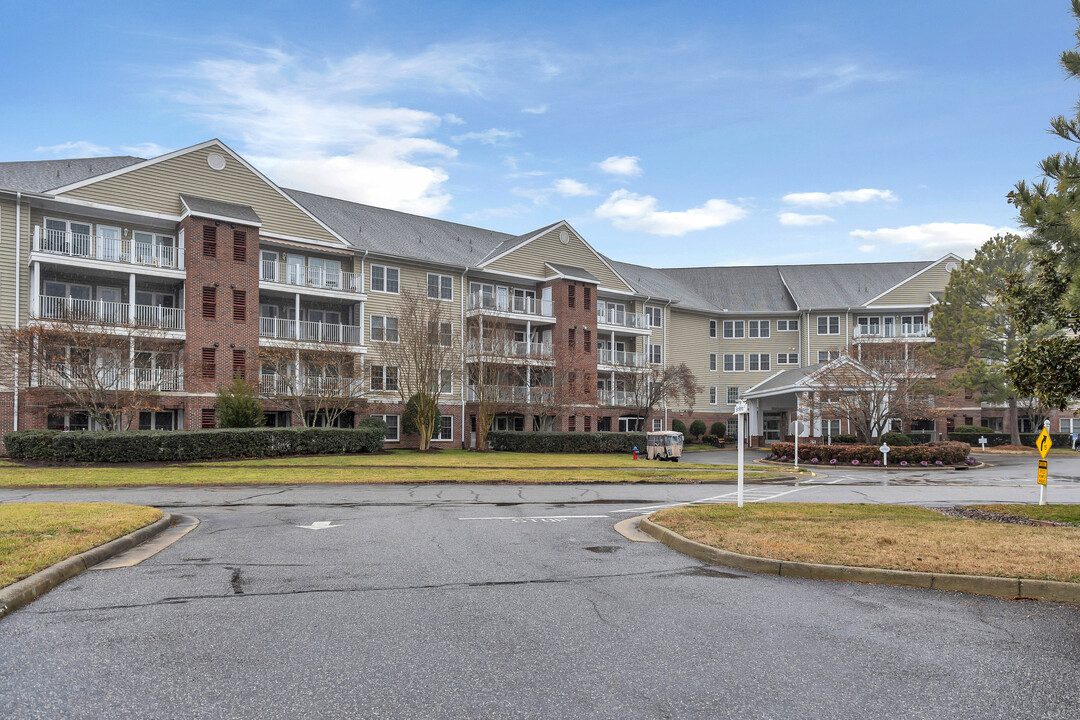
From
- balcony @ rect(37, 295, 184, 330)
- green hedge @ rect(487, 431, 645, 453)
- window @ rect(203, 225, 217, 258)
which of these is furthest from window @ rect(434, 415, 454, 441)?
window @ rect(203, 225, 217, 258)

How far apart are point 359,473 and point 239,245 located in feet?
54.2

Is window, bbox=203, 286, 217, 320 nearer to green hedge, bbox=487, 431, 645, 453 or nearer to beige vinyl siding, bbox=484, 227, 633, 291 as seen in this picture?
green hedge, bbox=487, 431, 645, 453

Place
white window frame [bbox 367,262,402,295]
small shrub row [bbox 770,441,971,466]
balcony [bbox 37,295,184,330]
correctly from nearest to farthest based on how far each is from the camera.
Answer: balcony [bbox 37,295,184,330] < small shrub row [bbox 770,441,971,466] < white window frame [bbox 367,262,402,295]

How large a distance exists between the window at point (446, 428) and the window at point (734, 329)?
26247mm

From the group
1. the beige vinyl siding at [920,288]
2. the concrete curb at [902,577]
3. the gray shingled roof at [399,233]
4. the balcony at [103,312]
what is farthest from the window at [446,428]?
the beige vinyl siding at [920,288]

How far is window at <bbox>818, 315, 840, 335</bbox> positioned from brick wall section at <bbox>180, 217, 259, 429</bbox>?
Result: 41694mm

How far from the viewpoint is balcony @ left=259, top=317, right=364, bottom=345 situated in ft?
123

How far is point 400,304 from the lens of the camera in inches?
1672

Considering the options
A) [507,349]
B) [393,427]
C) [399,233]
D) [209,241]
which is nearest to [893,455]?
[507,349]

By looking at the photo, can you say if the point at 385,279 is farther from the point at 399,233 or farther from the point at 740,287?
the point at 740,287

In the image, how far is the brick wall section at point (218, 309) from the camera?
34375 millimetres

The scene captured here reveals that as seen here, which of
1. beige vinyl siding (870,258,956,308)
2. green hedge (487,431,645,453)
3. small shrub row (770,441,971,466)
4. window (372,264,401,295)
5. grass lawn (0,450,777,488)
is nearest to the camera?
grass lawn (0,450,777,488)

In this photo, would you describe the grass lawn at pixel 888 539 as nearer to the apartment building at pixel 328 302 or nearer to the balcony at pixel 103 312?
the apartment building at pixel 328 302

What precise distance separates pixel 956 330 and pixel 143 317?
145 feet
